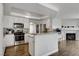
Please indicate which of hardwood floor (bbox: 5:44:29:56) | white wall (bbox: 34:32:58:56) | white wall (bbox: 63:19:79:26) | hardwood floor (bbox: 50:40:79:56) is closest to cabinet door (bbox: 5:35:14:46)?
hardwood floor (bbox: 5:44:29:56)

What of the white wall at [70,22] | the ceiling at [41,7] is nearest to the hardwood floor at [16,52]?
the ceiling at [41,7]

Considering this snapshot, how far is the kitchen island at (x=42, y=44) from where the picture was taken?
4.01m

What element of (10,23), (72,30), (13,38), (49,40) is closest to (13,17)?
(10,23)

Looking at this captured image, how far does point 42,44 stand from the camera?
4.29 m

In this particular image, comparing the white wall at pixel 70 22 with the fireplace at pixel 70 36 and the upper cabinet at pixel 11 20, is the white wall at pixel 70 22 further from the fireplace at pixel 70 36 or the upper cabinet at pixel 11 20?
the upper cabinet at pixel 11 20

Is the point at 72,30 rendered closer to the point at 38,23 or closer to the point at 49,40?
the point at 38,23

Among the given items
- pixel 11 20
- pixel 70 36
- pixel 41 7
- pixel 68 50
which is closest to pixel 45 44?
pixel 41 7

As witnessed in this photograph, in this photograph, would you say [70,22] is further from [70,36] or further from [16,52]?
[16,52]

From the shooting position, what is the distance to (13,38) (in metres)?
6.72

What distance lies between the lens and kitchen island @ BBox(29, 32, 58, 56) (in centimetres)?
401

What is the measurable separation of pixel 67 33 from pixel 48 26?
3875 millimetres

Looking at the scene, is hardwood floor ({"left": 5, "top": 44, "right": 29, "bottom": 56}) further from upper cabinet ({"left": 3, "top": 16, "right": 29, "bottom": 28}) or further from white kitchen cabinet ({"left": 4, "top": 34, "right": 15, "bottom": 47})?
upper cabinet ({"left": 3, "top": 16, "right": 29, "bottom": 28})

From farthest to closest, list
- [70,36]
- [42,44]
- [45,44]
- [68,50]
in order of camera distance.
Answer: [70,36] < [68,50] < [45,44] < [42,44]

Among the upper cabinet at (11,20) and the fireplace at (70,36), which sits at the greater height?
the upper cabinet at (11,20)
